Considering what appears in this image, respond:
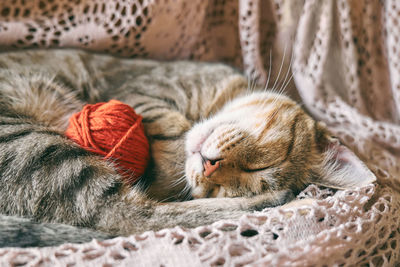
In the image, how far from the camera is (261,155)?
96 cm

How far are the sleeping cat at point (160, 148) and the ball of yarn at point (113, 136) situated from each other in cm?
4

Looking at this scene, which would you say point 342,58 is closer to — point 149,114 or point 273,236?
point 149,114

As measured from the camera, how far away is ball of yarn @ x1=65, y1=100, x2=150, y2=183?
0.94m

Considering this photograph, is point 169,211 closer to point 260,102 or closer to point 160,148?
point 160,148

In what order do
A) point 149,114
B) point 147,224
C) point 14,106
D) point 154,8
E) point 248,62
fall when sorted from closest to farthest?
point 147,224 < point 14,106 < point 149,114 < point 154,8 < point 248,62

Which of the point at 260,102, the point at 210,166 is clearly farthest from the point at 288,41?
the point at 210,166

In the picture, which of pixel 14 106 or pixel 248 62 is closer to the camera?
pixel 14 106

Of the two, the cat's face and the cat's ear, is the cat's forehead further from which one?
the cat's ear

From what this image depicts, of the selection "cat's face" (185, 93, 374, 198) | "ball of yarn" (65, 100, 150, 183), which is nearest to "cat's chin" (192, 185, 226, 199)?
"cat's face" (185, 93, 374, 198)

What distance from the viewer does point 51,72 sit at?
125 centimetres

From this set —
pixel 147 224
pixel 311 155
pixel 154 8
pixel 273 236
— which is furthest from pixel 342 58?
pixel 147 224

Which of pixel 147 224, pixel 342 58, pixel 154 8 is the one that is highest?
pixel 154 8

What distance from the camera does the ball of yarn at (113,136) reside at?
3.10 ft

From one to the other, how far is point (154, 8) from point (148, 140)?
56 cm
